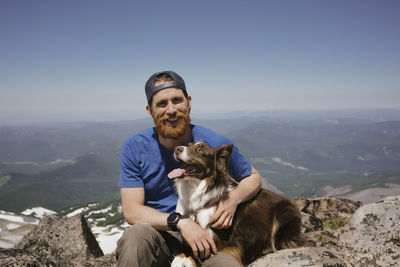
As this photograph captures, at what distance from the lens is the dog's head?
14.0 feet

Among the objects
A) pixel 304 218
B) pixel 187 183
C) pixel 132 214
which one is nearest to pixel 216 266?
pixel 187 183

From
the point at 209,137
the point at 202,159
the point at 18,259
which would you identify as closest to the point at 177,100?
the point at 209,137

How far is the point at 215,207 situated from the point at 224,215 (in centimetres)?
25

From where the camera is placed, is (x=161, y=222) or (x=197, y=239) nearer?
(x=197, y=239)

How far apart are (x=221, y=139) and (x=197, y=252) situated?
2.43 metres

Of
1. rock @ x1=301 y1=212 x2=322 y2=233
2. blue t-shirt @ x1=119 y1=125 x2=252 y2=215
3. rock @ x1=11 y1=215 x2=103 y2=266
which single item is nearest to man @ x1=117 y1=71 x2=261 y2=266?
blue t-shirt @ x1=119 y1=125 x2=252 y2=215

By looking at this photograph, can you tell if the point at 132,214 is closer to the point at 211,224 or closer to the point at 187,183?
the point at 187,183

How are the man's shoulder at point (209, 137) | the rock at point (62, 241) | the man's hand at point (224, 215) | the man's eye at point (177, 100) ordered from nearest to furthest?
the man's hand at point (224, 215), the man's eye at point (177, 100), the man's shoulder at point (209, 137), the rock at point (62, 241)

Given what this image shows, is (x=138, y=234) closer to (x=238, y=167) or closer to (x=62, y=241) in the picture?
(x=238, y=167)

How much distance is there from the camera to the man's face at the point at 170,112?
5031 millimetres

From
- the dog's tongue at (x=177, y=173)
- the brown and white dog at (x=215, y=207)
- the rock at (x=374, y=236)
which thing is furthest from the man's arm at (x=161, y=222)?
the rock at (x=374, y=236)

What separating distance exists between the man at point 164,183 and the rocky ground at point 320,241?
4.10 ft

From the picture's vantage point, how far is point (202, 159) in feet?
14.1

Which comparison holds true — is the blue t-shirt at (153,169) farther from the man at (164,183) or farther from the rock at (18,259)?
the rock at (18,259)
